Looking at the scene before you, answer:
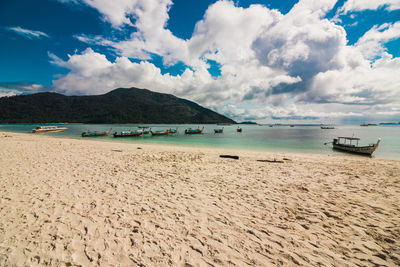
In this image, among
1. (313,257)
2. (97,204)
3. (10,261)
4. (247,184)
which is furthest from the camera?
(247,184)

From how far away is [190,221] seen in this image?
522 cm

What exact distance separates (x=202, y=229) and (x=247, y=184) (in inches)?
184

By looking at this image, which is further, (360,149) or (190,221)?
(360,149)

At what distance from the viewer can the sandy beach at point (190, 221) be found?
3842 millimetres

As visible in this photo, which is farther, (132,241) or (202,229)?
(202,229)

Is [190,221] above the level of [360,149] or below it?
below

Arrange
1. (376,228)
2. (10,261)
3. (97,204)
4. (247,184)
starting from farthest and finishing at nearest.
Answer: (247,184)
(97,204)
(376,228)
(10,261)

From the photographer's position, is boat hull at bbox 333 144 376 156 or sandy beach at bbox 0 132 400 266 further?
boat hull at bbox 333 144 376 156

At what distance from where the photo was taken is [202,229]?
4.86 metres

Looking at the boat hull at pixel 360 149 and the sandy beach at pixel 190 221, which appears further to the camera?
the boat hull at pixel 360 149

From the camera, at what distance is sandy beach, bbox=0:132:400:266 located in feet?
12.6

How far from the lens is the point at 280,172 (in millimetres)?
11547

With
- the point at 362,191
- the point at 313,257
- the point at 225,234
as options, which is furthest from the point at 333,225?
the point at 362,191

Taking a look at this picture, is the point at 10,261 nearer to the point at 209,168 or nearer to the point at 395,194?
the point at 209,168
